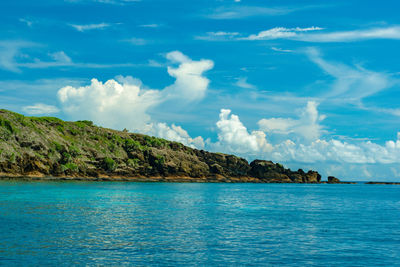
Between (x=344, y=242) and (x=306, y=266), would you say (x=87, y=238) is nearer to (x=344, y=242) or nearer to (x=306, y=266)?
(x=306, y=266)

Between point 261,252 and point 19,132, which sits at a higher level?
point 19,132

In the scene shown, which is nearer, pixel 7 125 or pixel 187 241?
pixel 187 241

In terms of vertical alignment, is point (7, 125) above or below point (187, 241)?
above

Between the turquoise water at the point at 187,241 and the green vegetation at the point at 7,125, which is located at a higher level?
the green vegetation at the point at 7,125

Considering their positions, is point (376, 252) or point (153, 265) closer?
point (153, 265)

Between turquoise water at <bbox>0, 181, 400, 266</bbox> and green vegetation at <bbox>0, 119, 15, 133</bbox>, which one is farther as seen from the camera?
green vegetation at <bbox>0, 119, 15, 133</bbox>

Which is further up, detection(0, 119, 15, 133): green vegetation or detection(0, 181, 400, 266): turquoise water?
detection(0, 119, 15, 133): green vegetation

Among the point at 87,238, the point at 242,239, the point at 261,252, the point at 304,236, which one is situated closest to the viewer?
the point at 261,252

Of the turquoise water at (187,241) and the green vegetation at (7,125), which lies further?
the green vegetation at (7,125)

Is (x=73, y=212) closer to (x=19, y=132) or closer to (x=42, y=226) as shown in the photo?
(x=42, y=226)

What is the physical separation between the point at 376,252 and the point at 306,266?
29.6ft

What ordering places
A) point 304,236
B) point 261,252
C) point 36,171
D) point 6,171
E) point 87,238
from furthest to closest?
point 36,171
point 6,171
point 304,236
point 87,238
point 261,252

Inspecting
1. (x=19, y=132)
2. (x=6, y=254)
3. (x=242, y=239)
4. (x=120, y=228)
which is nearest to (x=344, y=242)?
(x=242, y=239)

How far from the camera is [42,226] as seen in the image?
38.1 metres
